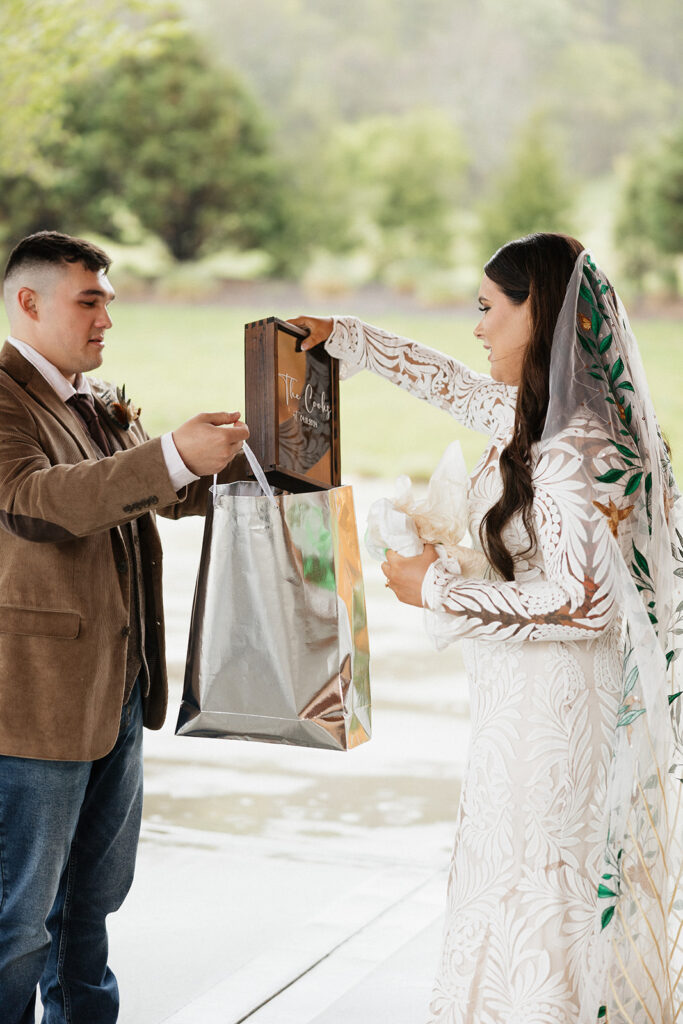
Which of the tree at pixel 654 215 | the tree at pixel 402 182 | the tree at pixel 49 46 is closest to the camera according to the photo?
the tree at pixel 49 46

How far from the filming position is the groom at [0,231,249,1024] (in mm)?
2135

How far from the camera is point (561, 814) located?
6.73ft

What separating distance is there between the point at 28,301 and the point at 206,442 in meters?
0.57

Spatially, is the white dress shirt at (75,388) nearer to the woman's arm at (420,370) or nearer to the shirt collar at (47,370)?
the shirt collar at (47,370)

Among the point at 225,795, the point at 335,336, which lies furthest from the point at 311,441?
the point at 225,795

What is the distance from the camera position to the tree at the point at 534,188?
16047mm

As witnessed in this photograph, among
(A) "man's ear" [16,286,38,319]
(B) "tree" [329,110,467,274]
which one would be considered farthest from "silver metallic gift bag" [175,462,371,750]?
(B) "tree" [329,110,467,274]

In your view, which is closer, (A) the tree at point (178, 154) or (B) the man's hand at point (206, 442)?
(B) the man's hand at point (206, 442)

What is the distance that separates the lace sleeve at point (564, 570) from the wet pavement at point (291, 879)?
138 cm

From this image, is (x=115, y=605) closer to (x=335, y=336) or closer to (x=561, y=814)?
(x=335, y=336)

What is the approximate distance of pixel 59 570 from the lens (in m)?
2.23

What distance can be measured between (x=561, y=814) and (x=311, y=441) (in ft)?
3.00

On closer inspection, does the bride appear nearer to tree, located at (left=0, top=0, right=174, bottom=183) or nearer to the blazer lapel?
the blazer lapel

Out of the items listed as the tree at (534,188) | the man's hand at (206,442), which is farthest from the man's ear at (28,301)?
the tree at (534,188)
